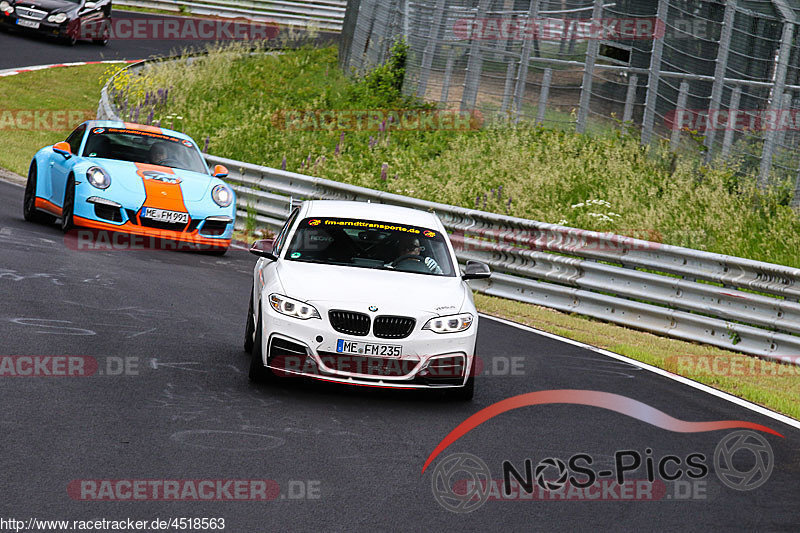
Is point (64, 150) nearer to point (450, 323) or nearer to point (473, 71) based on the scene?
Result: point (450, 323)

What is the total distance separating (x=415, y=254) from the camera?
909cm

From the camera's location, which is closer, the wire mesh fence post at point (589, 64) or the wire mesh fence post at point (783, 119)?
the wire mesh fence post at point (783, 119)

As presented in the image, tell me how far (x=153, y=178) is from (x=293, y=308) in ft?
23.7

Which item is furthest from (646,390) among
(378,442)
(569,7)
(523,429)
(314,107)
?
(314,107)

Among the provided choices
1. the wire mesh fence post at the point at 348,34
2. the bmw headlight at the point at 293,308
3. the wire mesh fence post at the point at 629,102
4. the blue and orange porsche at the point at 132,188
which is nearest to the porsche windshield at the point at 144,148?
the blue and orange porsche at the point at 132,188

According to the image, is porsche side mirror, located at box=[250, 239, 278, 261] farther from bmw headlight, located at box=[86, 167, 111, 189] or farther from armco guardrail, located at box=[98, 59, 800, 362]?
bmw headlight, located at box=[86, 167, 111, 189]

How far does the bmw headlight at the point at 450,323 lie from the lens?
316 inches

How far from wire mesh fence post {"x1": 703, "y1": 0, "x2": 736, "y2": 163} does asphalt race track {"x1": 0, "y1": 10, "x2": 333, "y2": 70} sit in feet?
52.5

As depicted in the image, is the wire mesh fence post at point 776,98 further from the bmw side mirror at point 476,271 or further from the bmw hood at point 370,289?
the bmw hood at point 370,289

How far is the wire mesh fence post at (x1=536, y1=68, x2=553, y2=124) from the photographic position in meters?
21.7

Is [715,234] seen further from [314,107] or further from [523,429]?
[314,107]

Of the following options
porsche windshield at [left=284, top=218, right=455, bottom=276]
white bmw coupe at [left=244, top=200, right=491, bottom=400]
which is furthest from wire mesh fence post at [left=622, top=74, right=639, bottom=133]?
white bmw coupe at [left=244, top=200, right=491, bottom=400]

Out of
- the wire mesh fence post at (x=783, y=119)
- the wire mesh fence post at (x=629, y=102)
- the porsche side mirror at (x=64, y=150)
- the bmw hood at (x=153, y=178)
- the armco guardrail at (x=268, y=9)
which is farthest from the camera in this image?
the armco guardrail at (x=268, y=9)

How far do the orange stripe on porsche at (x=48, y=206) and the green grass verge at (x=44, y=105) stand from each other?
8141 mm
